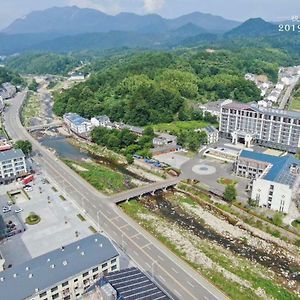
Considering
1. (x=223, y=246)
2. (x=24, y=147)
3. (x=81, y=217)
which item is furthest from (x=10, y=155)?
(x=223, y=246)

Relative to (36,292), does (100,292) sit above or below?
above

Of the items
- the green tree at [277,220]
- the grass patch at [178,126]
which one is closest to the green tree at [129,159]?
the grass patch at [178,126]

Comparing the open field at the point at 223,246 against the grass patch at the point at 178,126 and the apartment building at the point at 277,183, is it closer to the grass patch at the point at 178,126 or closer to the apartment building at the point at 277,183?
the apartment building at the point at 277,183

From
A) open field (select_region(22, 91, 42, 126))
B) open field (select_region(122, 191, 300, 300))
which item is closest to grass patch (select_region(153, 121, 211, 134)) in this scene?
open field (select_region(122, 191, 300, 300))

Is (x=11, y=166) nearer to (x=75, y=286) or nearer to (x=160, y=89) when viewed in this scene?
(x=75, y=286)

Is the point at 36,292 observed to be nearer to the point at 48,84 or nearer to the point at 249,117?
the point at 249,117

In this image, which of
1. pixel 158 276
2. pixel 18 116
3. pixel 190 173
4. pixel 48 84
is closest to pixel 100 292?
pixel 158 276
